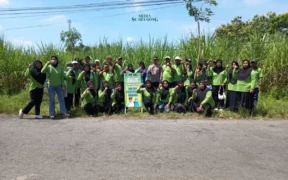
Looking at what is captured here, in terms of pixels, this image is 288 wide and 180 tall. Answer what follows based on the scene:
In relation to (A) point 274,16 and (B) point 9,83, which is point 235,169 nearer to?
(B) point 9,83

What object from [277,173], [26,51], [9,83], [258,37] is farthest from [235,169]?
[26,51]

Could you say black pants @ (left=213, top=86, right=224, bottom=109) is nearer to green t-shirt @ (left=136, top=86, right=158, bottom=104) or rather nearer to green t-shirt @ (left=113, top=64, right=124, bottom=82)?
green t-shirt @ (left=136, top=86, right=158, bottom=104)

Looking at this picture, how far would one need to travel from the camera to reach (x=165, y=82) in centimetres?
1003

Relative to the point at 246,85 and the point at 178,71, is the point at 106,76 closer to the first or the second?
the point at 178,71

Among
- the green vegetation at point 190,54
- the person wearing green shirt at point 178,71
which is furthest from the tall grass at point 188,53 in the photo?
the person wearing green shirt at point 178,71

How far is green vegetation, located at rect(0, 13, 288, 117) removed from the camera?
12609mm

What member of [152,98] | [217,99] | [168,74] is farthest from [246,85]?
[152,98]

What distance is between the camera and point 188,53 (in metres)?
13.4

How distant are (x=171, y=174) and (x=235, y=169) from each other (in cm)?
101

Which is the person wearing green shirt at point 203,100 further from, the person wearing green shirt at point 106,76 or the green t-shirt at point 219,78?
the person wearing green shirt at point 106,76

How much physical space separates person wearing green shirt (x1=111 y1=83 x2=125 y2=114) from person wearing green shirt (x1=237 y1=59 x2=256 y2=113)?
11.7 ft

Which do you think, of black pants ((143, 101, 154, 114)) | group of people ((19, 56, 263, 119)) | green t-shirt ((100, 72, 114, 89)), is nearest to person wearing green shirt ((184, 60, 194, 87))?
group of people ((19, 56, 263, 119))

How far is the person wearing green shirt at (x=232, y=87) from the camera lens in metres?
9.74

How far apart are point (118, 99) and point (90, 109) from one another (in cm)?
93
